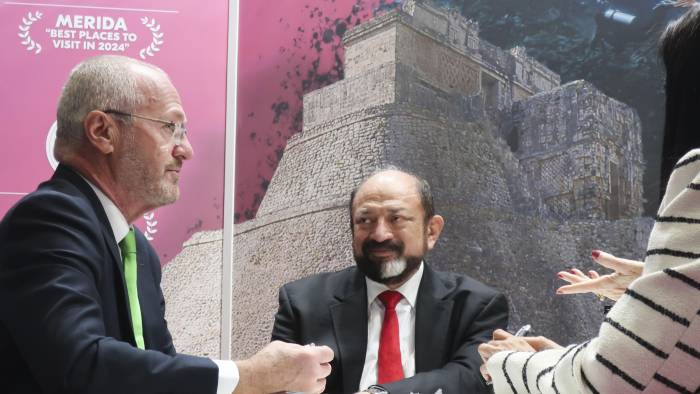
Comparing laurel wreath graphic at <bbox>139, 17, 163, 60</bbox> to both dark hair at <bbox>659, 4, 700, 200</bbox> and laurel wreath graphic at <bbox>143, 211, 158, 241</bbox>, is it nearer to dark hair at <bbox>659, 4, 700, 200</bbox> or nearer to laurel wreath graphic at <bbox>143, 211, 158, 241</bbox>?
laurel wreath graphic at <bbox>143, 211, 158, 241</bbox>

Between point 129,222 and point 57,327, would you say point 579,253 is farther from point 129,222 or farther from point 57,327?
point 57,327

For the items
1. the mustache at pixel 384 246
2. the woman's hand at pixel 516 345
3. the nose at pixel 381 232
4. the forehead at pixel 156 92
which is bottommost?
the woman's hand at pixel 516 345

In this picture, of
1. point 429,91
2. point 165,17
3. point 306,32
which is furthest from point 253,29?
point 429,91

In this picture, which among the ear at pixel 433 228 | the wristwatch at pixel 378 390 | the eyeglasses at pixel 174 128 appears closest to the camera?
the eyeglasses at pixel 174 128

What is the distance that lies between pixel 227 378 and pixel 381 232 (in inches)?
60.2

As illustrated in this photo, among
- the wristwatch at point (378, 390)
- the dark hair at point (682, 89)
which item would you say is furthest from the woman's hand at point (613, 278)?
the wristwatch at point (378, 390)

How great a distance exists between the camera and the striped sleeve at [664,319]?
1.06 meters

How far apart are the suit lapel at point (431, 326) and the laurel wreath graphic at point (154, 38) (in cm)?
214

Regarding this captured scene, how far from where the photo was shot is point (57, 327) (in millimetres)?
1518

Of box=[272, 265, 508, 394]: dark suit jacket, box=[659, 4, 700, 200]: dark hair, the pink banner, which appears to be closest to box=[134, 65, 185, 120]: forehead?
box=[272, 265, 508, 394]: dark suit jacket

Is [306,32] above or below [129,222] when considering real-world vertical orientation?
above

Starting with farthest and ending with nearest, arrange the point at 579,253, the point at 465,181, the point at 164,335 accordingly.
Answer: the point at 465,181 → the point at 579,253 → the point at 164,335

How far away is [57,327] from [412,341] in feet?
5.34

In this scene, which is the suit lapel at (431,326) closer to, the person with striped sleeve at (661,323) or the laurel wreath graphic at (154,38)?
the person with striped sleeve at (661,323)
